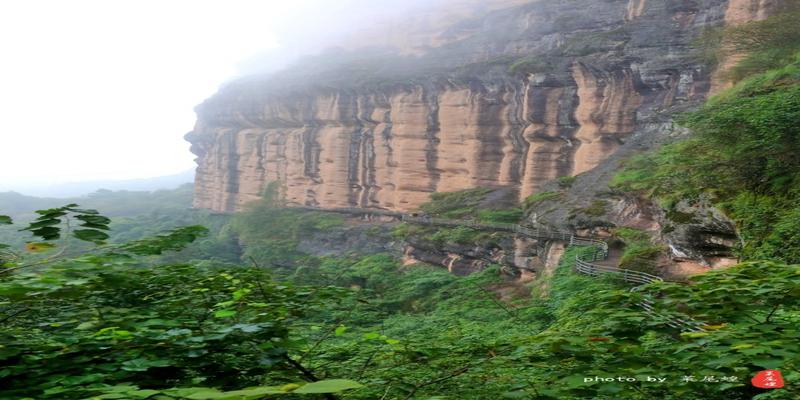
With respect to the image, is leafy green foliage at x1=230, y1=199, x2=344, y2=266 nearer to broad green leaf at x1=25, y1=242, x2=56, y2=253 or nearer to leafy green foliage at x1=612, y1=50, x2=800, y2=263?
leafy green foliage at x1=612, y1=50, x2=800, y2=263

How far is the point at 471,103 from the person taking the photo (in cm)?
2761

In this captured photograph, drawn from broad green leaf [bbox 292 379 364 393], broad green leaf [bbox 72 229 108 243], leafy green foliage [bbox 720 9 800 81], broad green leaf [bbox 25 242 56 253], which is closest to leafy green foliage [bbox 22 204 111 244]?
broad green leaf [bbox 72 229 108 243]

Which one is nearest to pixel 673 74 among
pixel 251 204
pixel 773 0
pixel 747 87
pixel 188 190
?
pixel 773 0

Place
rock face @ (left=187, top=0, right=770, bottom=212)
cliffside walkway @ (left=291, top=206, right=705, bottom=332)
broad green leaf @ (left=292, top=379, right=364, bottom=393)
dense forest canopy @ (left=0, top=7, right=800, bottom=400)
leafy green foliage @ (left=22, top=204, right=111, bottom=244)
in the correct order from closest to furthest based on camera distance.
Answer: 1. broad green leaf @ (left=292, top=379, right=364, bottom=393)
2. dense forest canopy @ (left=0, top=7, right=800, bottom=400)
3. leafy green foliage @ (left=22, top=204, right=111, bottom=244)
4. cliffside walkway @ (left=291, top=206, right=705, bottom=332)
5. rock face @ (left=187, top=0, right=770, bottom=212)

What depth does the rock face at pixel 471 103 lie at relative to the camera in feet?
70.4

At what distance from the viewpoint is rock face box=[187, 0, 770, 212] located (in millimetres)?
21453

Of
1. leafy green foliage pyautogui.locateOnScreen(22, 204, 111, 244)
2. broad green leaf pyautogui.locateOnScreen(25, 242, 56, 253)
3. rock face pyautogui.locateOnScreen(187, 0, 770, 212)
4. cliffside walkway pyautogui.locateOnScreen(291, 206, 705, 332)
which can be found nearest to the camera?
leafy green foliage pyautogui.locateOnScreen(22, 204, 111, 244)

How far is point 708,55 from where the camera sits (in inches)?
736

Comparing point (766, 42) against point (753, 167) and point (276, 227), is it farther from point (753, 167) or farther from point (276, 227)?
point (276, 227)

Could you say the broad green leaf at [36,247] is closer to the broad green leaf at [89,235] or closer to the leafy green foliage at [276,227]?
the broad green leaf at [89,235]

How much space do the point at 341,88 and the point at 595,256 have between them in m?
25.2

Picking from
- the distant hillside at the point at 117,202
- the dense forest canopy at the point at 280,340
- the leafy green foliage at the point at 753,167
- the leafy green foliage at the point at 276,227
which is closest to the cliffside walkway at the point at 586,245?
the dense forest canopy at the point at 280,340

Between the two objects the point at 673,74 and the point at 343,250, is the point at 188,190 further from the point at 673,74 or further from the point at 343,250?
the point at 673,74

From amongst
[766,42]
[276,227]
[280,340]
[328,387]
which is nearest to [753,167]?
[766,42]
